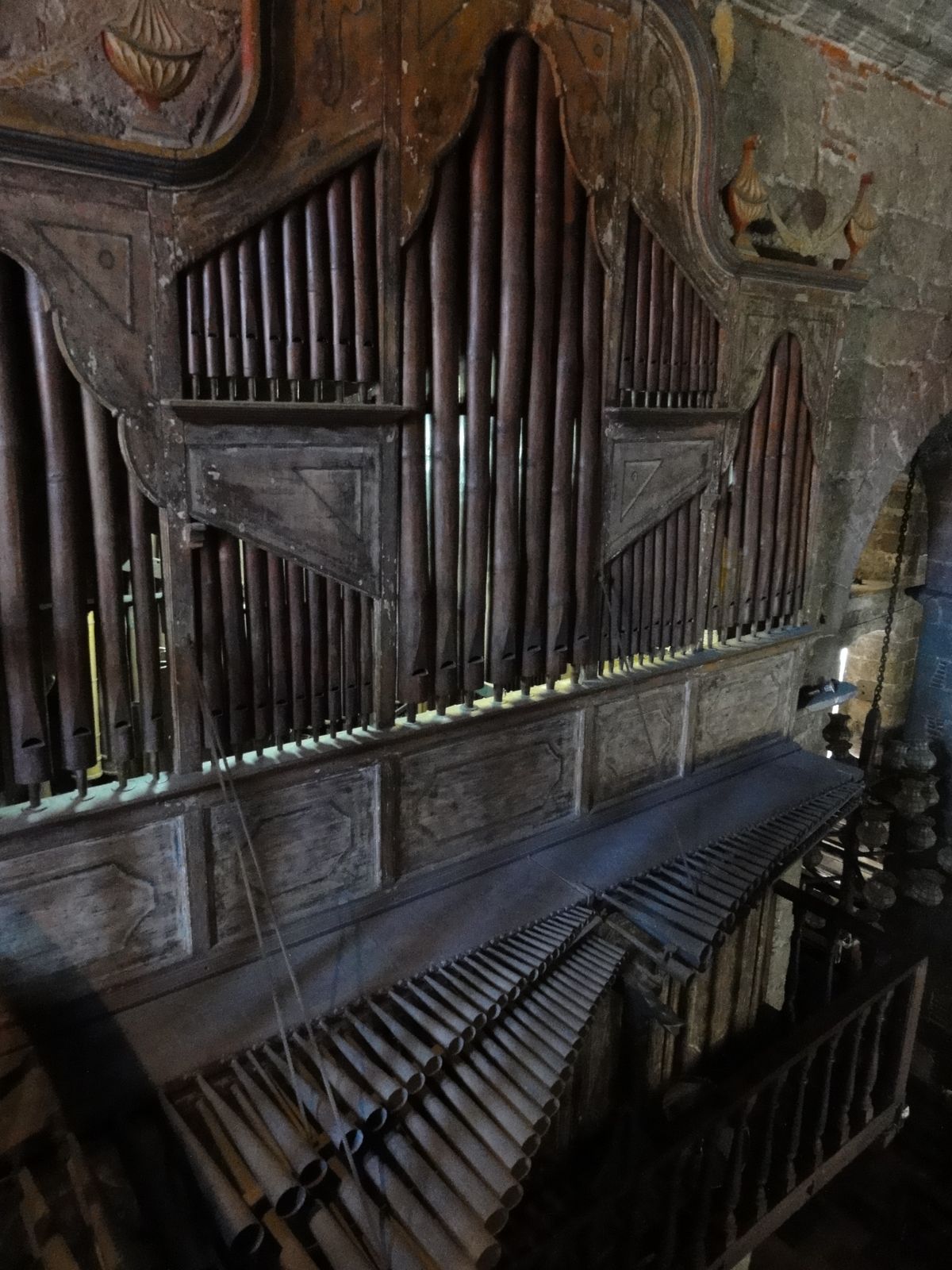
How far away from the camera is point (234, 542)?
3762 mm

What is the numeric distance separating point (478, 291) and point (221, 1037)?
3613 mm

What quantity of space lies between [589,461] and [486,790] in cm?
197

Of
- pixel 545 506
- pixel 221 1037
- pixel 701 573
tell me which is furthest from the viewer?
pixel 701 573

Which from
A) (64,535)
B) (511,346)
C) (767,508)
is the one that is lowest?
(767,508)

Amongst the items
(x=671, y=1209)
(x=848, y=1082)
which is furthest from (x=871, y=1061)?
(x=671, y=1209)

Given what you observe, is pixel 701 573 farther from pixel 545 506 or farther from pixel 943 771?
pixel 943 771

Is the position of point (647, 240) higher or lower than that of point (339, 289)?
higher

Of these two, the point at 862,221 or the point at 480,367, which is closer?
the point at 480,367

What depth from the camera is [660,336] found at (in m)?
5.04

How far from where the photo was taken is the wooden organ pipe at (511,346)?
4.15m

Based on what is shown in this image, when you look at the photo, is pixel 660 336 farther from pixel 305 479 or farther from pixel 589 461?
pixel 305 479

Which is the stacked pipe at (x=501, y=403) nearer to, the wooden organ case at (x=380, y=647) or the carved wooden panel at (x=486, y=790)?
the wooden organ case at (x=380, y=647)

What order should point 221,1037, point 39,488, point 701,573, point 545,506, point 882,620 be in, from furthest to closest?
point 882,620, point 701,573, point 545,506, point 221,1037, point 39,488

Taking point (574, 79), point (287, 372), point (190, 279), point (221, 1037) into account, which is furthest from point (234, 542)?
point (574, 79)
